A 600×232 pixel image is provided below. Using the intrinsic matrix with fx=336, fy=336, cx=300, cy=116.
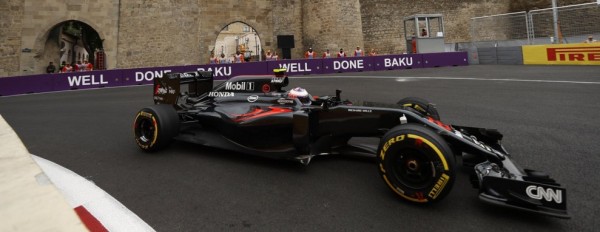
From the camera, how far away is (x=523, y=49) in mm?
16375

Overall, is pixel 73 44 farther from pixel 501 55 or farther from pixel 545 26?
pixel 545 26

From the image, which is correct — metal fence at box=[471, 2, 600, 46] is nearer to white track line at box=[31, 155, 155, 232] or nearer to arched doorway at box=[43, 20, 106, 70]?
white track line at box=[31, 155, 155, 232]

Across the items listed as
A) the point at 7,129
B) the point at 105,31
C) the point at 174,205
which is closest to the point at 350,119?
the point at 174,205

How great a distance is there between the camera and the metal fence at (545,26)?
18.1m

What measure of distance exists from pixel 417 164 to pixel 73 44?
46.4 metres

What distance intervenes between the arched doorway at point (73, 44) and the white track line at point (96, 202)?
69.3 ft

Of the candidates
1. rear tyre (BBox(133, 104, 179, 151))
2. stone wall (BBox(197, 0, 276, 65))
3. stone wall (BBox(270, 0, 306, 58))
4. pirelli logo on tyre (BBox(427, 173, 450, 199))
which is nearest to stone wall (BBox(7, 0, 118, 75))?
stone wall (BBox(197, 0, 276, 65))

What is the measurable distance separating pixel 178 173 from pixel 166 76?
179 centimetres

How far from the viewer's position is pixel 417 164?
2.57 metres

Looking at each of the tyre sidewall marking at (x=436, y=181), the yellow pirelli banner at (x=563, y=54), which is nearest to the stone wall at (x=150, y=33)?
the yellow pirelli banner at (x=563, y=54)

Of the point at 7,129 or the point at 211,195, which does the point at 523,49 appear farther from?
the point at 7,129

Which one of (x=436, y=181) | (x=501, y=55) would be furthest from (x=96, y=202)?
(x=501, y=55)

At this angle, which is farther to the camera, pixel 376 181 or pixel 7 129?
pixel 7 129

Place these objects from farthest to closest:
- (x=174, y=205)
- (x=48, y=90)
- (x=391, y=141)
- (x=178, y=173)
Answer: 1. (x=48, y=90)
2. (x=178, y=173)
3. (x=174, y=205)
4. (x=391, y=141)
